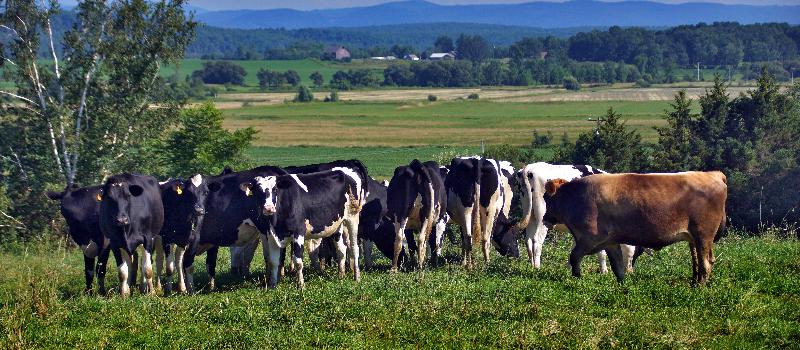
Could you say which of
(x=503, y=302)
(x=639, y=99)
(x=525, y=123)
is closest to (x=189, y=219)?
(x=503, y=302)

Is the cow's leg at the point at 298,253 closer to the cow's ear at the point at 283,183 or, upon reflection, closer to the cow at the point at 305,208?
the cow at the point at 305,208

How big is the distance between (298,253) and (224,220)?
6.77 ft

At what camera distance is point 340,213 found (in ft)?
63.6

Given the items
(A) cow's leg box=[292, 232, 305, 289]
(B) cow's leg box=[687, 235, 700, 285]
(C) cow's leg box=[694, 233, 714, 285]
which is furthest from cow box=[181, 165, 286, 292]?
(C) cow's leg box=[694, 233, 714, 285]

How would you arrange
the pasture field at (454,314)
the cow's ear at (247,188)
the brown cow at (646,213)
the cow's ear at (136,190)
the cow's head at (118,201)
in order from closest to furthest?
1. the pasture field at (454,314)
2. the brown cow at (646,213)
3. the cow's head at (118,201)
4. the cow's ear at (136,190)
5. the cow's ear at (247,188)

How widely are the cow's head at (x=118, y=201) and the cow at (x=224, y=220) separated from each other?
1.54 metres

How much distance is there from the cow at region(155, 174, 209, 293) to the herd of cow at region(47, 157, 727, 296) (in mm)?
22

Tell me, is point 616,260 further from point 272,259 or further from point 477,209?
point 272,259

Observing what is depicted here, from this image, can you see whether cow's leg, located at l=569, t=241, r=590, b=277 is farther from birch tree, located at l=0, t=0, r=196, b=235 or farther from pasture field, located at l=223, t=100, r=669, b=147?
pasture field, located at l=223, t=100, r=669, b=147

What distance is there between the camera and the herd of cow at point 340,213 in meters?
15.8

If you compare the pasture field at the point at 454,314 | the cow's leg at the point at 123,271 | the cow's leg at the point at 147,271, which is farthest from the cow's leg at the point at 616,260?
the cow's leg at the point at 123,271

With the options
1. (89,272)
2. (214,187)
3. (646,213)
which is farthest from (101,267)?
(646,213)

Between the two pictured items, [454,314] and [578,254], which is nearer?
[454,314]

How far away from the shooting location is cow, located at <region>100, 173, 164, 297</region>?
704 inches
